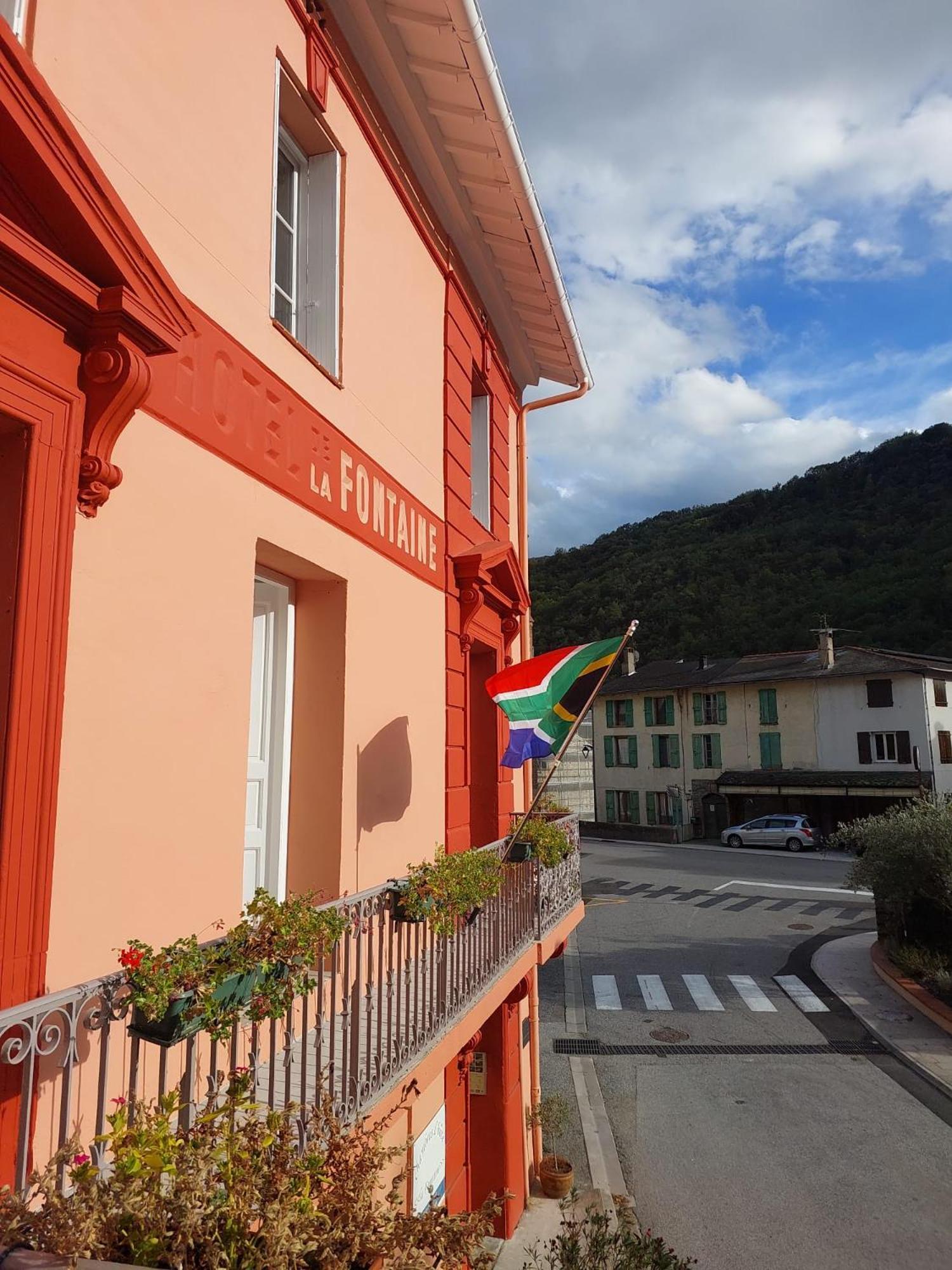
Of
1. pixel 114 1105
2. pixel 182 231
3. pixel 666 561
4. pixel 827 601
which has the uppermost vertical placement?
pixel 666 561

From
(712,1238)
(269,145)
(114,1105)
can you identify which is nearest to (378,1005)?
(114,1105)

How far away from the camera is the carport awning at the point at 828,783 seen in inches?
1483

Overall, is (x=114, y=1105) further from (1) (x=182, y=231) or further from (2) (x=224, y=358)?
(1) (x=182, y=231)

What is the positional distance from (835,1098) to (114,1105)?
12975 mm

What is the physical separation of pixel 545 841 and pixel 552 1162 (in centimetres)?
517

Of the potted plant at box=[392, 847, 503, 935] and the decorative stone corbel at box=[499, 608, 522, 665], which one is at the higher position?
the decorative stone corbel at box=[499, 608, 522, 665]

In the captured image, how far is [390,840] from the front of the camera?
6199mm

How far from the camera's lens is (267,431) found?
15.7 feet

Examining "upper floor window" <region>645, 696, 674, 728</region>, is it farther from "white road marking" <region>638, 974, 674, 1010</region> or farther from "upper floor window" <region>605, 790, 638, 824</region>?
"white road marking" <region>638, 974, 674, 1010</region>

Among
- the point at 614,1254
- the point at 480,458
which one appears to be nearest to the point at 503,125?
the point at 480,458

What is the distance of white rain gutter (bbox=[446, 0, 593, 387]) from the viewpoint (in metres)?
5.85

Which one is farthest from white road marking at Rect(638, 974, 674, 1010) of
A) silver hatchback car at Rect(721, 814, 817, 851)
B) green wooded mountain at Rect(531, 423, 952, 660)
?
green wooded mountain at Rect(531, 423, 952, 660)

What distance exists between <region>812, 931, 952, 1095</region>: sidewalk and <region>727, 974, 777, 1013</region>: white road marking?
4.99 ft

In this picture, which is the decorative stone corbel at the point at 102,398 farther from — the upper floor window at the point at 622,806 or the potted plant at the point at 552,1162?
the upper floor window at the point at 622,806
